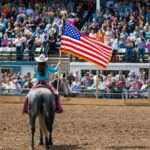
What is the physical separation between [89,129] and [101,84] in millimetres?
7967

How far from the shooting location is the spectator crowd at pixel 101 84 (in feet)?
79.9

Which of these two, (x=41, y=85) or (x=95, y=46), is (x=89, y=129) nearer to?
(x=41, y=85)

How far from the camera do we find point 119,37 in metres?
29.6

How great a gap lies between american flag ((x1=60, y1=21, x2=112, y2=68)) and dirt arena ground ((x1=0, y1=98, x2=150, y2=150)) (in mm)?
1756

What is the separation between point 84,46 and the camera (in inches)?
894

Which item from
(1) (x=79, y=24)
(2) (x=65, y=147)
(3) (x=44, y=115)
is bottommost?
(2) (x=65, y=147)

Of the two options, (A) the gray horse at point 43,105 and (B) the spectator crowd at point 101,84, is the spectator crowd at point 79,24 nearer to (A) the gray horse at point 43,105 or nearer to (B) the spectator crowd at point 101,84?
(B) the spectator crowd at point 101,84

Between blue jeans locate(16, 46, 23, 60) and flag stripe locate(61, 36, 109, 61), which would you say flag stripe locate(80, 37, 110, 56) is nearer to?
flag stripe locate(61, 36, 109, 61)

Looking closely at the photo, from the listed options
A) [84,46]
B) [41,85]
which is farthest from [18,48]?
[41,85]

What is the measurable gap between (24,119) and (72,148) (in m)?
4.99

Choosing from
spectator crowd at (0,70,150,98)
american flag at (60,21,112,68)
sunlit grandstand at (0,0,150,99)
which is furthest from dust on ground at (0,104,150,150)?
sunlit grandstand at (0,0,150,99)

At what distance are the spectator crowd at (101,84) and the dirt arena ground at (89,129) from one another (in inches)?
74.0

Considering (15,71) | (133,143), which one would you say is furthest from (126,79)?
(133,143)

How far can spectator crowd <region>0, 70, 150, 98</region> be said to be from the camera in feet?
79.9
